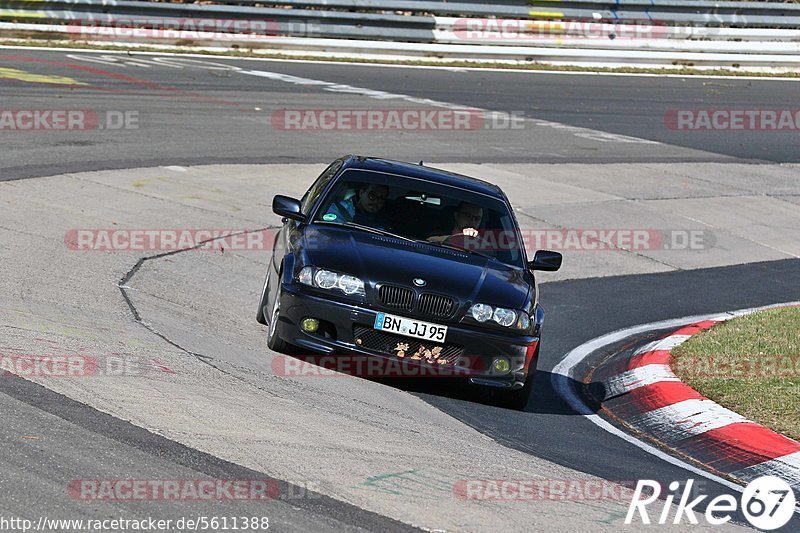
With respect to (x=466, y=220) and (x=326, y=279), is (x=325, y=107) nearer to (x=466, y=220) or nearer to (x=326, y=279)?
(x=466, y=220)

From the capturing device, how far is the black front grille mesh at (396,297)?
7.86 m

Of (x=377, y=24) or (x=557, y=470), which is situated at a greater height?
(x=377, y=24)

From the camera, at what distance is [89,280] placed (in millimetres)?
9703

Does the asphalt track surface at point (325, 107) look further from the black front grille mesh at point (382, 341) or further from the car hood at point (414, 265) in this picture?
the black front grille mesh at point (382, 341)

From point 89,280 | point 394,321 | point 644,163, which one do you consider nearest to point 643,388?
point 394,321

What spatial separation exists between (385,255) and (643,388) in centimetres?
231

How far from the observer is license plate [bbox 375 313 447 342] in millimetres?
7801

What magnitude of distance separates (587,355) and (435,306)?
2852 mm

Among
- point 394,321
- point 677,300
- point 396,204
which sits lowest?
point 677,300

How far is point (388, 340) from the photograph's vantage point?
7832mm

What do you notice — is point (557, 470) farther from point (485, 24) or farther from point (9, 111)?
point (485, 24)

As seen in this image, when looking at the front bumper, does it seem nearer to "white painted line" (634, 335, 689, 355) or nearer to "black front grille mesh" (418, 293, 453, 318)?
"black front grille mesh" (418, 293, 453, 318)

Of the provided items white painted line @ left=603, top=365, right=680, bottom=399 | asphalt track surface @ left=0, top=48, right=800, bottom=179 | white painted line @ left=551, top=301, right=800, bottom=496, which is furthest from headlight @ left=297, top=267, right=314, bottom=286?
asphalt track surface @ left=0, top=48, right=800, bottom=179

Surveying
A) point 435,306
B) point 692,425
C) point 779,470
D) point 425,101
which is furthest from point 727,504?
point 425,101
